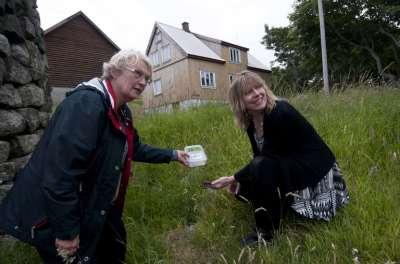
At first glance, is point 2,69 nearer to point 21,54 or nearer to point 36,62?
point 21,54

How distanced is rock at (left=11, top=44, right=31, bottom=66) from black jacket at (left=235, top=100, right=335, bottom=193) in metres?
2.50

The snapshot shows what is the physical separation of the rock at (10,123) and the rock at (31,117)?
0.10 meters

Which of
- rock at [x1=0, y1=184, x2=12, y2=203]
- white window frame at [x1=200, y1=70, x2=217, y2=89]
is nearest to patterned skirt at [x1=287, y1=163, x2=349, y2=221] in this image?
rock at [x1=0, y1=184, x2=12, y2=203]

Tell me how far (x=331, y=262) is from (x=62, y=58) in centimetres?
3033

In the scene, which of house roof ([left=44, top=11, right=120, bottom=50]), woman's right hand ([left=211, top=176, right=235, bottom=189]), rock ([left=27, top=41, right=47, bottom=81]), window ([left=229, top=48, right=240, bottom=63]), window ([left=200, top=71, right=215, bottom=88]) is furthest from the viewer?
window ([left=229, top=48, right=240, bottom=63])

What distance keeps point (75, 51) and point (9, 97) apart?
96.2 feet

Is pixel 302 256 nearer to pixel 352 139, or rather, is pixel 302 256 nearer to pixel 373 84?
pixel 352 139

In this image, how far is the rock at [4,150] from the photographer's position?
3517 mm

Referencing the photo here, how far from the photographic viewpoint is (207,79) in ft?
107

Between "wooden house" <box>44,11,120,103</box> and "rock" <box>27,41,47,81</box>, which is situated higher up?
"wooden house" <box>44,11,120,103</box>

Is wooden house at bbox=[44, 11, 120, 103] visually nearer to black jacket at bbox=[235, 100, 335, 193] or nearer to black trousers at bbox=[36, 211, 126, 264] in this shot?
black trousers at bbox=[36, 211, 126, 264]

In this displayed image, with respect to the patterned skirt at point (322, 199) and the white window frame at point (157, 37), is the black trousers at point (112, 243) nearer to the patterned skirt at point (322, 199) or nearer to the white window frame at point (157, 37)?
the patterned skirt at point (322, 199)

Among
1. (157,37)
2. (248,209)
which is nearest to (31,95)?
(248,209)

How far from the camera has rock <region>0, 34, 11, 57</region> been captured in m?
3.54
